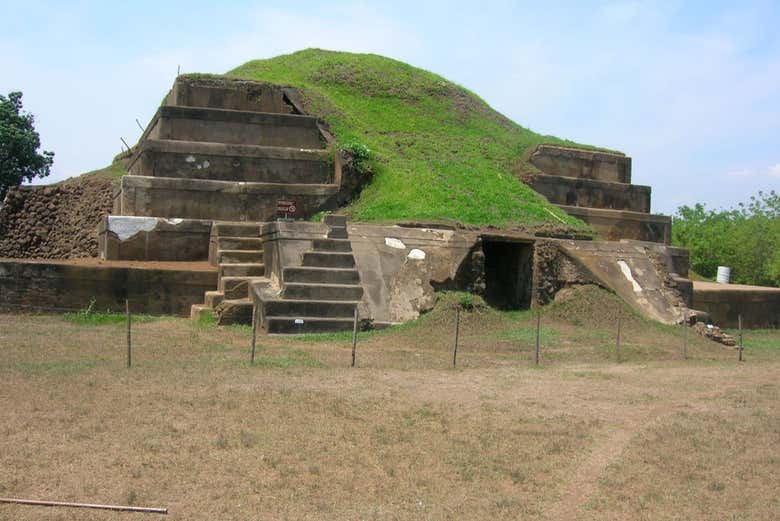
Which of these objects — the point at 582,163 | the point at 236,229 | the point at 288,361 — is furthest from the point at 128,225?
the point at 582,163

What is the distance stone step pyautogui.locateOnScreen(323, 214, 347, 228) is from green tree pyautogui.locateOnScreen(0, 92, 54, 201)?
64.0 ft

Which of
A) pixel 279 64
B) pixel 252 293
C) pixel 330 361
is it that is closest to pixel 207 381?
pixel 330 361

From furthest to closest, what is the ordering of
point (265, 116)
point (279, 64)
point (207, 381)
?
point (279, 64)
point (265, 116)
point (207, 381)

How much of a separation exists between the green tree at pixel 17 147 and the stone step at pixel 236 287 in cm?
1882

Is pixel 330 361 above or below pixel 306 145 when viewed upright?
below

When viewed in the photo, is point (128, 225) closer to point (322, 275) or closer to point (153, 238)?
point (153, 238)

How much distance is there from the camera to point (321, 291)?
1261cm

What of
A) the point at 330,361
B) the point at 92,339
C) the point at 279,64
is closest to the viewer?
the point at 330,361

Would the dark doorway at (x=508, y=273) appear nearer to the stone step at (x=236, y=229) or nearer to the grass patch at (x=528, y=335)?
the grass patch at (x=528, y=335)

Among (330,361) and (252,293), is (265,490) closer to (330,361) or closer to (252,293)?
(330,361)

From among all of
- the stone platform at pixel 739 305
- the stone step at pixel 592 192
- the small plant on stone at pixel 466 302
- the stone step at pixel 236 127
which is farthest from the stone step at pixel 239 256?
the stone platform at pixel 739 305

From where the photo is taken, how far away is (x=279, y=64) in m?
23.9

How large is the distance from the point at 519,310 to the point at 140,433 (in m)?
9.12

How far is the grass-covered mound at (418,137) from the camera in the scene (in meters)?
16.2
